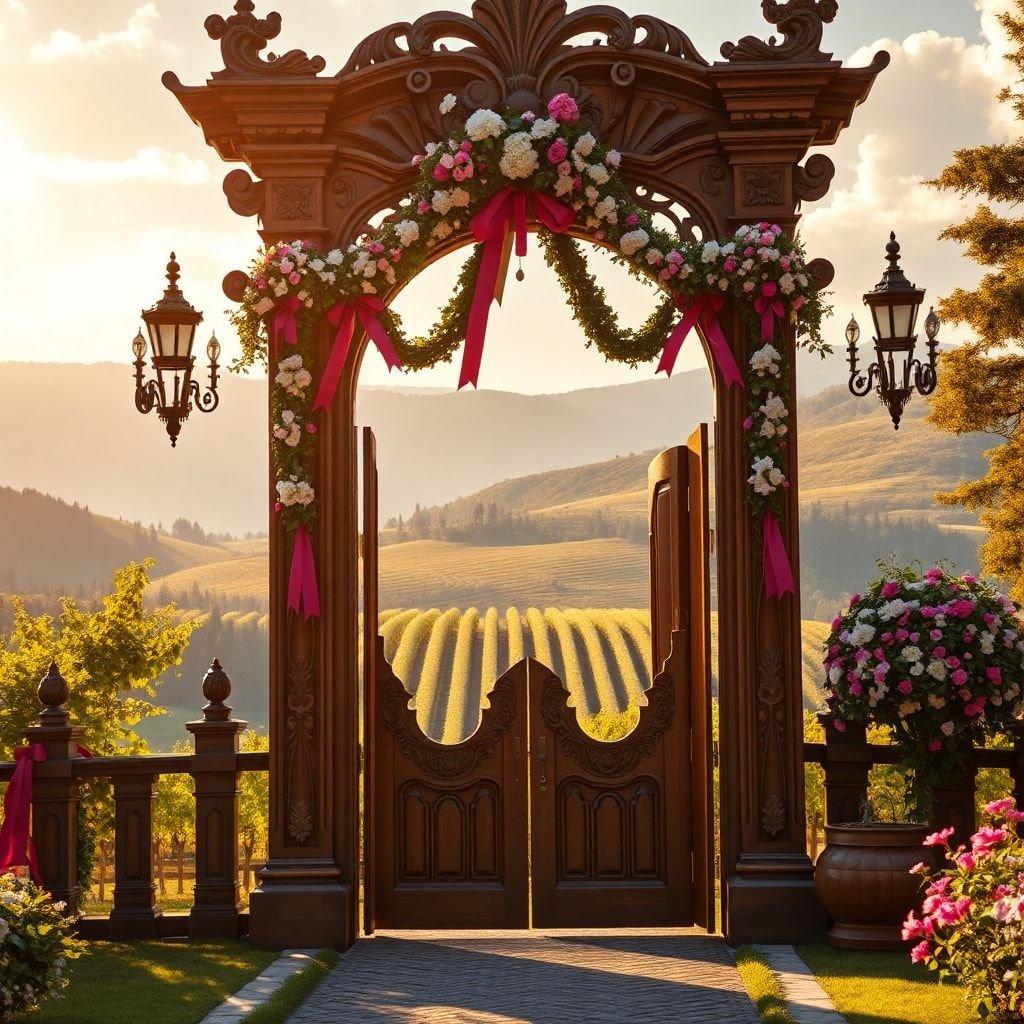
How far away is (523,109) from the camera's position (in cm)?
781

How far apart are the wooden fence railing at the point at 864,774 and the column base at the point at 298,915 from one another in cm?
267

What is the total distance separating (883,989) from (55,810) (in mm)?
4481

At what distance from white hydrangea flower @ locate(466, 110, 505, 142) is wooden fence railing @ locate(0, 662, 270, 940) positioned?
10.4 ft

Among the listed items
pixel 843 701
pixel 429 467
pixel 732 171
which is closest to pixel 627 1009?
pixel 843 701

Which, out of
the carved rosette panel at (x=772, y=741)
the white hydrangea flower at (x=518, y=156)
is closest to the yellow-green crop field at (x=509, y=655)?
the carved rosette panel at (x=772, y=741)

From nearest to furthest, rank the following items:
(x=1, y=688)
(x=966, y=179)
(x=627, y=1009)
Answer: (x=627, y=1009)
(x=966, y=179)
(x=1, y=688)

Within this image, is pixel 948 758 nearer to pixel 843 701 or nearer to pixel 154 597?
pixel 843 701

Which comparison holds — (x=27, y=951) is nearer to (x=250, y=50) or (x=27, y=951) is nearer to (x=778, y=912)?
(x=778, y=912)

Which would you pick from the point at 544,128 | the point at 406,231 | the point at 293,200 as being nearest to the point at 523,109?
the point at 544,128

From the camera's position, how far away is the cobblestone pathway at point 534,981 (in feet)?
19.8

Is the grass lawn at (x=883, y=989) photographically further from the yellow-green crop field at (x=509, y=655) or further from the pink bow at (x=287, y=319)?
the yellow-green crop field at (x=509, y=655)

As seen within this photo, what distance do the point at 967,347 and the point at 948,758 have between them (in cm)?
1246

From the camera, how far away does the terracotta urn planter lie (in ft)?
23.4

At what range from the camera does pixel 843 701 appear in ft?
25.5
